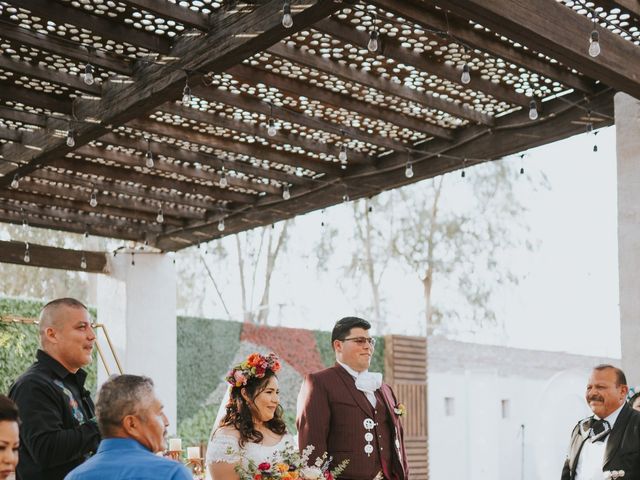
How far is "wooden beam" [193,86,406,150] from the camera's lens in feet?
21.4

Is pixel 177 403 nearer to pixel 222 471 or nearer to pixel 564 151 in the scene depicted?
pixel 222 471

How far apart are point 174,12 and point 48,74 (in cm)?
129

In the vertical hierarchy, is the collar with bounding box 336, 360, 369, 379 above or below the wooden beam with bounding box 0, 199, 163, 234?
below

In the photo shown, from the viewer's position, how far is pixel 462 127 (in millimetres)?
7535

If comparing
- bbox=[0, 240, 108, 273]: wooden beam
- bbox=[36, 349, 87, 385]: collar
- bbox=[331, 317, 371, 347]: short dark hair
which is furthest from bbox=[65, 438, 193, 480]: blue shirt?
bbox=[0, 240, 108, 273]: wooden beam

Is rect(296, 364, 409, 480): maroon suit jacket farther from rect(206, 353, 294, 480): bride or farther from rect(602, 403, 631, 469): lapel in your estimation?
rect(602, 403, 631, 469): lapel

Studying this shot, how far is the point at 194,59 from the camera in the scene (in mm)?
5469

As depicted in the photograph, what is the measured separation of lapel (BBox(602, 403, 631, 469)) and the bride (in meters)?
1.80

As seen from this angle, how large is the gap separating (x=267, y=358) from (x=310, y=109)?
268 cm

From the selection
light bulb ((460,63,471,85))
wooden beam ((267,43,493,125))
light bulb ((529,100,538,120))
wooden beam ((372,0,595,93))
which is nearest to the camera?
wooden beam ((372,0,595,93))

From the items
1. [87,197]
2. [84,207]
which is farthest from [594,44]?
[84,207]

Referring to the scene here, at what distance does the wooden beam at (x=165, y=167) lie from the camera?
25.4ft

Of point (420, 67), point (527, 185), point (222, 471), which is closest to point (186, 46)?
point (420, 67)

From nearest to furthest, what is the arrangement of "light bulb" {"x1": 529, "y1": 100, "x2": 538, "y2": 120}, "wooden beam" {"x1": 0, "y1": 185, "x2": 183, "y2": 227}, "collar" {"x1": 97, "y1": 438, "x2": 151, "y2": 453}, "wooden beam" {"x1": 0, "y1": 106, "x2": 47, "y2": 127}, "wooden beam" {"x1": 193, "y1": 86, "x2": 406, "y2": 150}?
"collar" {"x1": 97, "y1": 438, "x2": 151, "y2": 453} < "wooden beam" {"x1": 193, "y1": 86, "x2": 406, "y2": 150} < "light bulb" {"x1": 529, "y1": 100, "x2": 538, "y2": 120} < "wooden beam" {"x1": 0, "y1": 106, "x2": 47, "y2": 127} < "wooden beam" {"x1": 0, "y1": 185, "x2": 183, "y2": 227}
